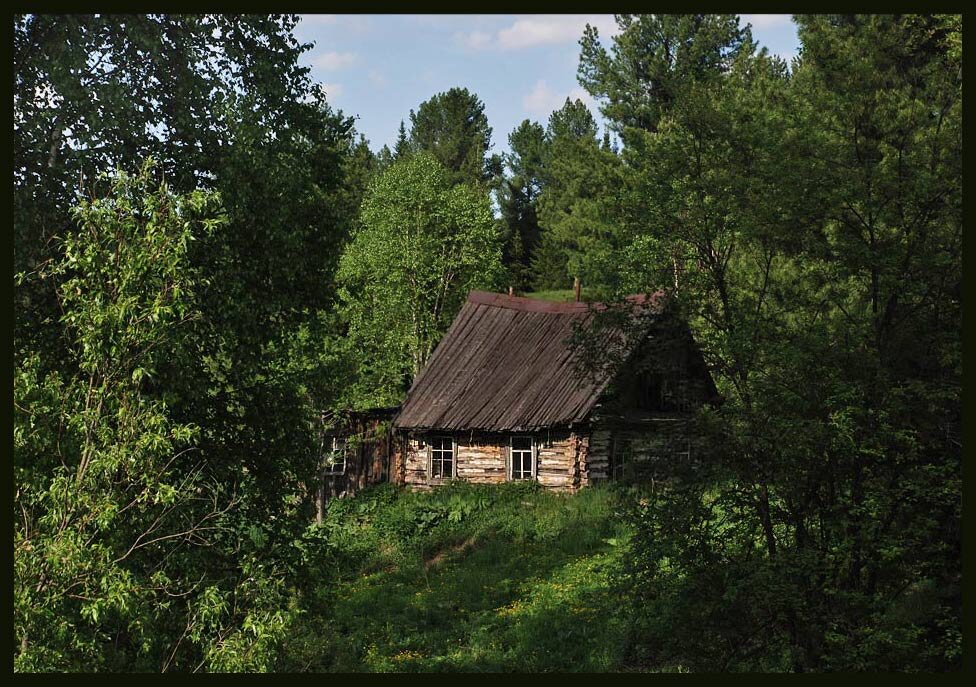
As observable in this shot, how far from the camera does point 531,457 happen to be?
30.0 meters

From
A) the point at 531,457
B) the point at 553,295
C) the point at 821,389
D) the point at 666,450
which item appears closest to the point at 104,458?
the point at 666,450

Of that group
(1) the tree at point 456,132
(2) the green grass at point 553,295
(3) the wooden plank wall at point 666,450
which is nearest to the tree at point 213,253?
(3) the wooden plank wall at point 666,450

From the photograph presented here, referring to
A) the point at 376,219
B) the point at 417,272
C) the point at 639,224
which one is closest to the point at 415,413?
the point at 417,272

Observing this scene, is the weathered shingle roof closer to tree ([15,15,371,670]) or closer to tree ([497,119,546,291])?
tree ([15,15,371,670])

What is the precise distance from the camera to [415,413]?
106ft

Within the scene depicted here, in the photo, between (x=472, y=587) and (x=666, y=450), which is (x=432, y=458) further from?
(x=666, y=450)

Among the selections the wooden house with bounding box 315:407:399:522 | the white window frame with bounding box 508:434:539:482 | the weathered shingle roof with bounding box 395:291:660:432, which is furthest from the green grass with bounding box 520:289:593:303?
the white window frame with bounding box 508:434:539:482

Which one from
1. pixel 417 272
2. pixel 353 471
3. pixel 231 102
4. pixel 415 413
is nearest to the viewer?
pixel 231 102

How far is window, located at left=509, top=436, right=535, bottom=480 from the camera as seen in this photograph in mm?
30197

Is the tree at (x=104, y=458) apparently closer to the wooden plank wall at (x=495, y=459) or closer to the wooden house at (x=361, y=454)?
the wooden plank wall at (x=495, y=459)

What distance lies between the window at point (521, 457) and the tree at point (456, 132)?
39.2m

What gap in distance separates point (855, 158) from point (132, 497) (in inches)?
435

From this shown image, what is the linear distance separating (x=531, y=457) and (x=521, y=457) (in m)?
0.45

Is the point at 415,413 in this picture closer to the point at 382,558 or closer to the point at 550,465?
the point at 550,465
